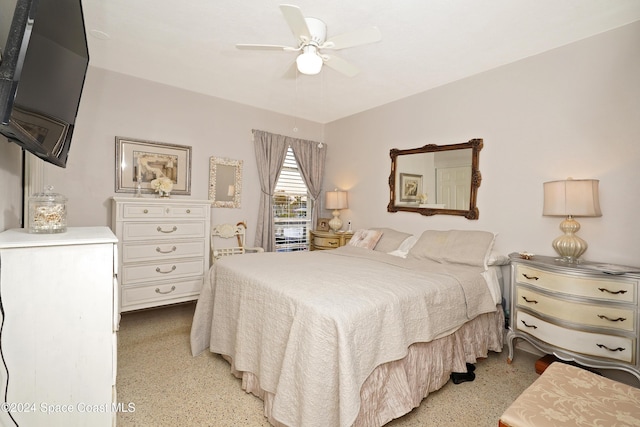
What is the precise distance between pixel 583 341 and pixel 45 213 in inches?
127

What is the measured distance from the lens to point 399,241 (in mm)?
3352

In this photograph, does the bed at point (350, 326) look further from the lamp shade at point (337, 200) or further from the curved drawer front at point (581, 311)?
the lamp shade at point (337, 200)

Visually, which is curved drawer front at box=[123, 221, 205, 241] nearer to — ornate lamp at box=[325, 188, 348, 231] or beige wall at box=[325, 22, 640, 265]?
ornate lamp at box=[325, 188, 348, 231]

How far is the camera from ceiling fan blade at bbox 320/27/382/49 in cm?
192

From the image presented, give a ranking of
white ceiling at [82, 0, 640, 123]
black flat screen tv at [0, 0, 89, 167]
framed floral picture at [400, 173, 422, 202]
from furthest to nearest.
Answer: framed floral picture at [400, 173, 422, 202] < white ceiling at [82, 0, 640, 123] < black flat screen tv at [0, 0, 89, 167]

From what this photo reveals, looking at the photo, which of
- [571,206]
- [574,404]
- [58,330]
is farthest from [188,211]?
[571,206]

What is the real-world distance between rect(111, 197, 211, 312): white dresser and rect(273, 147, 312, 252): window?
1.34m

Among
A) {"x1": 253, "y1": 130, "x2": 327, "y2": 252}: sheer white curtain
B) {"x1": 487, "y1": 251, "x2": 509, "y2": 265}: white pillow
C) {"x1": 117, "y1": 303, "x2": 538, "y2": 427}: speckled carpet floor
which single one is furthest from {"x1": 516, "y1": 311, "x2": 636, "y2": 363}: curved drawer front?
{"x1": 253, "y1": 130, "x2": 327, "y2": 252}: sheer white curtain

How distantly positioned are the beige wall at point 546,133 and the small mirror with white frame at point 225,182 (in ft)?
7.18

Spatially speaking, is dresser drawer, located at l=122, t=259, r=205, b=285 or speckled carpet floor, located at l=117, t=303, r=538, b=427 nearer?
speckled carpet floor, located at l=117, t=303, r=538, b=427

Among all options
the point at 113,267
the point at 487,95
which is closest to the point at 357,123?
the point at 487,95

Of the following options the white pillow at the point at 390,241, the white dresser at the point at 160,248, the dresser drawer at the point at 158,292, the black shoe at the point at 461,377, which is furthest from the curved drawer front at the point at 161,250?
the black shoe at the point at 461,377

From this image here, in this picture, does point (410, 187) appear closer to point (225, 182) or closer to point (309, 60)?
point (309, 60)

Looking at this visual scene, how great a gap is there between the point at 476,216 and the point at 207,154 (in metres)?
3.28
